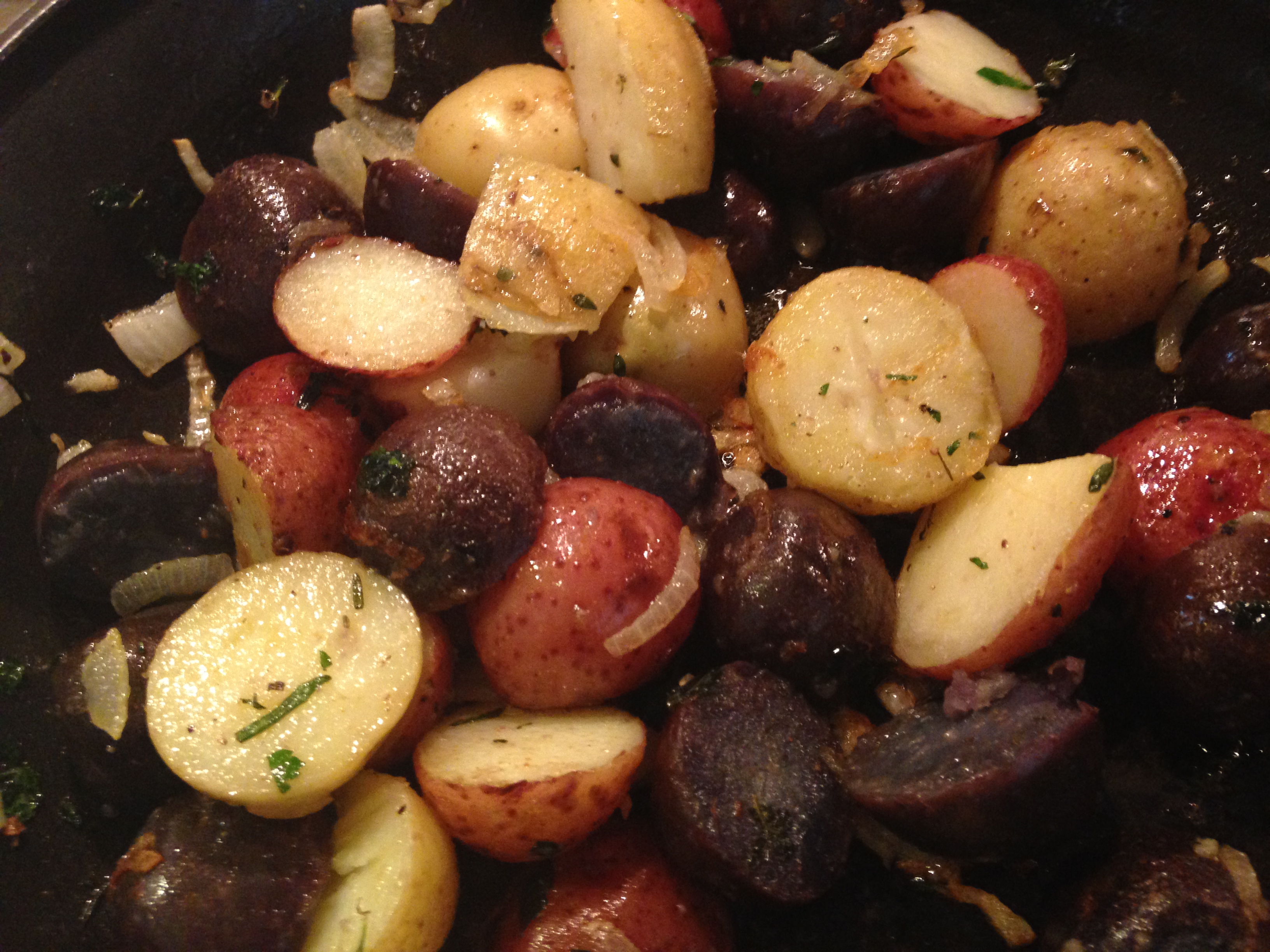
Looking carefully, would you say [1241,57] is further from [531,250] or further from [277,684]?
[277,684]

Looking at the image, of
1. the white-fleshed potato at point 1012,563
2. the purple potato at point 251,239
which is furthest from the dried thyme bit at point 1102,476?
the purple potato at point 251,239

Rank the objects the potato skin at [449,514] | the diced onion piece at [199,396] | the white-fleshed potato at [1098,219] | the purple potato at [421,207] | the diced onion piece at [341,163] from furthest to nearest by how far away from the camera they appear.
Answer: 1. the diced onion piece at [341,163]
2. the diced onion piece at [199,396]
3. the white-fleshed potato at [1098,219]
4. the purple potato at [421,207]
5. the potato skin at [449,514]

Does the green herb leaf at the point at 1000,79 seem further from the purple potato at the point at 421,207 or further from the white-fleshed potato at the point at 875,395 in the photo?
the purple potato at the point at 421,207

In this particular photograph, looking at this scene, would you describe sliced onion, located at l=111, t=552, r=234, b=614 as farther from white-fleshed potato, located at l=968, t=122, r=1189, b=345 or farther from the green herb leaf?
the green herb leaf

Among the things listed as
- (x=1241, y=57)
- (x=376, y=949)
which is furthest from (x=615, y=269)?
(x=1241, y=57)

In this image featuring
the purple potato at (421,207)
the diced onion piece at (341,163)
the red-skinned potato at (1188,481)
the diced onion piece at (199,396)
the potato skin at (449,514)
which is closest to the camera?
the potato skin at (449,514)

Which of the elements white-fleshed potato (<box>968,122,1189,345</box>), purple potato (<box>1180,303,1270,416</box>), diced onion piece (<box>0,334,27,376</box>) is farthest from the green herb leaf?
diced onion piece (<box>0,334,27,376</box>)
